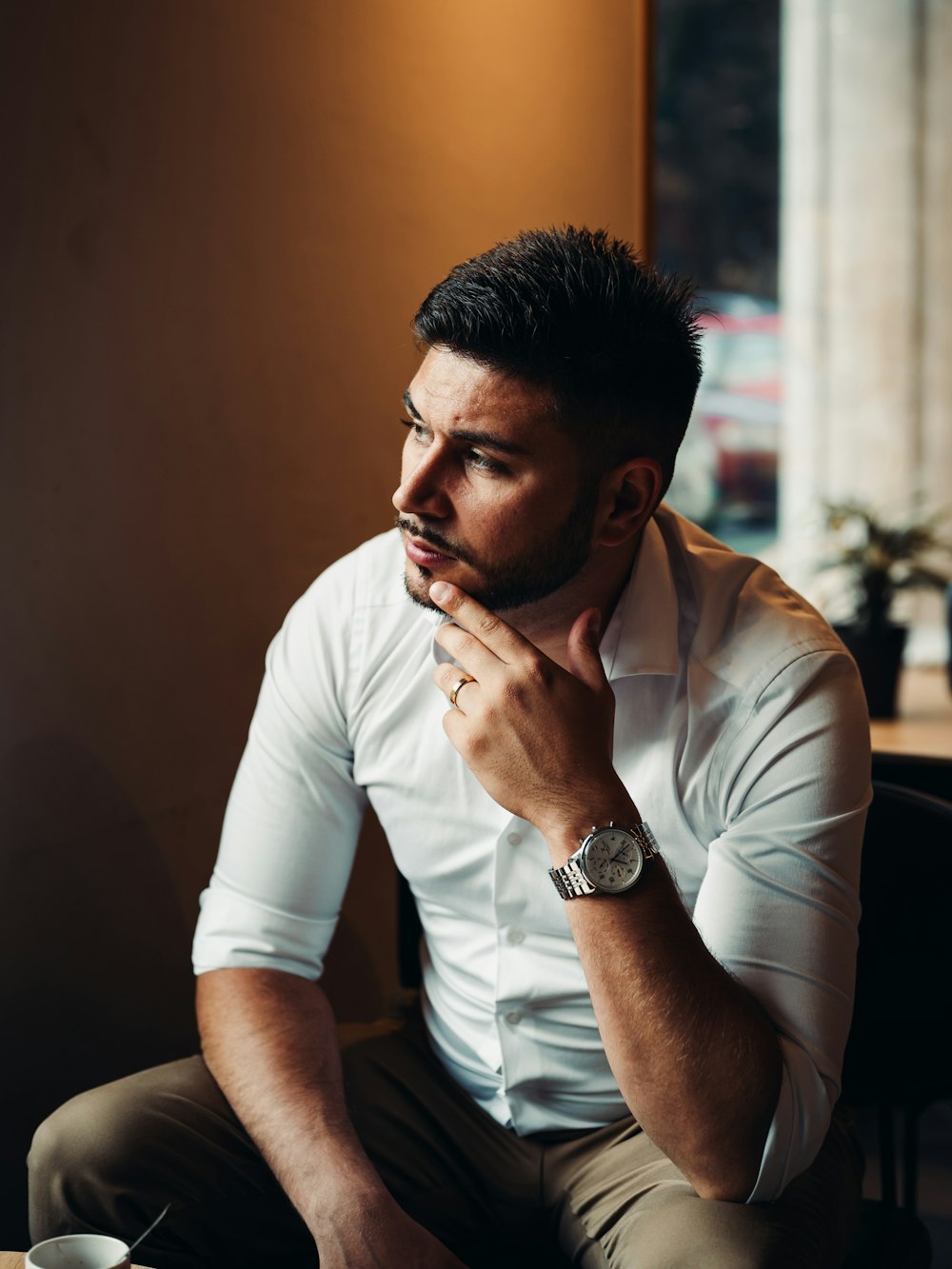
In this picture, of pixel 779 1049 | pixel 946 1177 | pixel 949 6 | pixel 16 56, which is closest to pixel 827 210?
pixel 949 6

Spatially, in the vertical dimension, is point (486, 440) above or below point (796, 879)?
above

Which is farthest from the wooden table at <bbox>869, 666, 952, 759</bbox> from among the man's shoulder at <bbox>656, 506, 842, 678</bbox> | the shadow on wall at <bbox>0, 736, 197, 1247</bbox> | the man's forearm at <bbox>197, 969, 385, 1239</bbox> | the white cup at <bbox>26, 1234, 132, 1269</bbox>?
the white cup at <bbox>26, 1234, 132, 1269</bbox>

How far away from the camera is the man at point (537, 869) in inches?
48.2

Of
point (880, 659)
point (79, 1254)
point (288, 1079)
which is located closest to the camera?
point (79, 1254)

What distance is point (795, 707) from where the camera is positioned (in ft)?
4.38

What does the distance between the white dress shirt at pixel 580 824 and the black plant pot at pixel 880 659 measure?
1.30 meters

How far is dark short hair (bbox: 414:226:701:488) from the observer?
54.3 inches

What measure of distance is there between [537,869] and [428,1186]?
0.38 metres

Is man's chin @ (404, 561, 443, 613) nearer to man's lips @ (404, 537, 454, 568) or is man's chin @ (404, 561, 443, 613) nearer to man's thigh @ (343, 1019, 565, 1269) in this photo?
man's lips @ (404, 537, 454, 568)

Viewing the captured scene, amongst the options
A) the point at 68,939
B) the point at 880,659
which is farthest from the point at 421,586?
the point at 880,659

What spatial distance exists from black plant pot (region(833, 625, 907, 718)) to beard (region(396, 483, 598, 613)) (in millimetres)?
1474

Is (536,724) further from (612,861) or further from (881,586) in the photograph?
(881,586)

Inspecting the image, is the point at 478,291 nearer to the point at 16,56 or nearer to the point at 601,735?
the point at 601,735

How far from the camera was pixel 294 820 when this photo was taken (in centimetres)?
152
